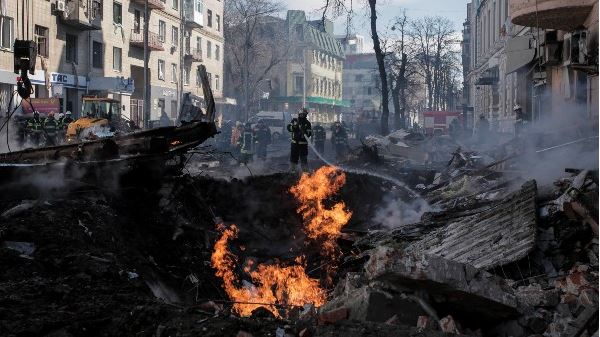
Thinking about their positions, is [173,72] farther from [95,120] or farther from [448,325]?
[448,325]

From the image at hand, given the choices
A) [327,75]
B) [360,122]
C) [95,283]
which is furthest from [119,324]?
[327,75]

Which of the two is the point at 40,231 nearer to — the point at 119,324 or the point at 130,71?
the point at 119,324

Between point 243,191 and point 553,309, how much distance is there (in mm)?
7917

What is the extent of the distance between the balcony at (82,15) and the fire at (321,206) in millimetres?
25215

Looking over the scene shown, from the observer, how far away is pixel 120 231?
26.7 ft

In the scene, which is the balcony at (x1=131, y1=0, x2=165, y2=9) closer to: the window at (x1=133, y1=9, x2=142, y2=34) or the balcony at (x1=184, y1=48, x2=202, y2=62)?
the window at (x1=133, y1=9, x2=142, y2=34)

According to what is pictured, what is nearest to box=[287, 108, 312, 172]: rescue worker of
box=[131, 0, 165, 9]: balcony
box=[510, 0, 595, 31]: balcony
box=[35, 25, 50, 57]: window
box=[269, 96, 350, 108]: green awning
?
box=[510, 0, 595, 31]: balcony

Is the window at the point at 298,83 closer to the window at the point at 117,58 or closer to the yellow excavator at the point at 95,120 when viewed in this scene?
the window at the point at 117,58

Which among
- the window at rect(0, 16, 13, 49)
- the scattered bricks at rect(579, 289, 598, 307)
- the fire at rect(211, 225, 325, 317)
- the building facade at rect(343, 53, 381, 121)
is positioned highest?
the building facade at rect(343, 53, 381, 121)

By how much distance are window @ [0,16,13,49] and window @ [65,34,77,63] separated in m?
5.71

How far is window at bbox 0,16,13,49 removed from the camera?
28219mm

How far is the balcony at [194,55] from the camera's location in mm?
51281

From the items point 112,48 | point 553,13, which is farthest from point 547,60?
point 112,48

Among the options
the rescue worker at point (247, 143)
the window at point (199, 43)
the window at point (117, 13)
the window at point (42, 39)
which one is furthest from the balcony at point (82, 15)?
the window at point (199, 43)
